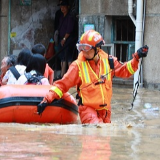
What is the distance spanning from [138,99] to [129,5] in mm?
2475

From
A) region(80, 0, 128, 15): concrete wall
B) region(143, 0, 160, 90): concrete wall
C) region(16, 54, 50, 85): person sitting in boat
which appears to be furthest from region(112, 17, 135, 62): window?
region(16, 54, 50, 85): person sitting in boat

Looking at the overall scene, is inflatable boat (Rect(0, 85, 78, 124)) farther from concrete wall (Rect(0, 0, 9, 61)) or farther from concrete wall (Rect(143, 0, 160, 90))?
concrete wall (Rect(0, 0, 9, 61))

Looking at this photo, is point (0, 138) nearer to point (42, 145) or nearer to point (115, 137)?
point (42, 145)

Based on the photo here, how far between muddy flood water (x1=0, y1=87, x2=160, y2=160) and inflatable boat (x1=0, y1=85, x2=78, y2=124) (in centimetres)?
18

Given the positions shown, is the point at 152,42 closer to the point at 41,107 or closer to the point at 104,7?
the point at 104,7

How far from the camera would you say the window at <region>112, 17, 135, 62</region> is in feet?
47.7

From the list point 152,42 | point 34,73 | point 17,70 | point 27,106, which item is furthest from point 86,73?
point 152,42

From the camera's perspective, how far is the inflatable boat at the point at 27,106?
8523 mm

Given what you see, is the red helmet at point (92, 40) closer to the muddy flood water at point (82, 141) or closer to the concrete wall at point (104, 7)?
the muddy flood water at point (82, 141)

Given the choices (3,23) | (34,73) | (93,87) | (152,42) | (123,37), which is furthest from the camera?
(3,23)

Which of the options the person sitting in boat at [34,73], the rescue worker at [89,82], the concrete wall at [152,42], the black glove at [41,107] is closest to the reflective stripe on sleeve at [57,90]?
the rescue worker at [89,82]

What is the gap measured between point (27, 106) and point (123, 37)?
257 inches

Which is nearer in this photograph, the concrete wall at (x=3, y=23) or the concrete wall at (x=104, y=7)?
Result: the concrete wall at (x=104, y=7)

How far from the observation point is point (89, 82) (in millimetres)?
8328
